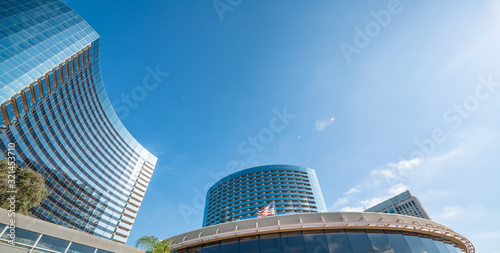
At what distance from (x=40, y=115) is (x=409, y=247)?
7648 cm

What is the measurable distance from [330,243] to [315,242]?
1016 millimetres

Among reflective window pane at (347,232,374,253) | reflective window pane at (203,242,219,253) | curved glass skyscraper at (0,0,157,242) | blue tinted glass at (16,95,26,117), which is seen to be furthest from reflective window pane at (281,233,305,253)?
blue tinted glass at (16,95,26,117)

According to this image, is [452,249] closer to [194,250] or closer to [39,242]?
[194,250]

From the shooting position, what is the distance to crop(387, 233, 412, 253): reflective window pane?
540 inches

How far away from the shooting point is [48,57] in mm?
47844

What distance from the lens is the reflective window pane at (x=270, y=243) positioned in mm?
13633

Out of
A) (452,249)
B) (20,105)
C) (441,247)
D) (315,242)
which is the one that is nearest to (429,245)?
(441,247)

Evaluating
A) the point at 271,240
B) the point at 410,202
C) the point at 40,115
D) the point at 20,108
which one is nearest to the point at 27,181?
the point at 20,108

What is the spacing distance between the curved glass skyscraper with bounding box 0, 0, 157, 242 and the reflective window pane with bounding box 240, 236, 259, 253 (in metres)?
51.1

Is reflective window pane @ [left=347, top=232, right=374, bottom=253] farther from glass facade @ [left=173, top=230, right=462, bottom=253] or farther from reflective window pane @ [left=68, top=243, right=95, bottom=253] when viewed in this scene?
reflective window pane @ [left=68, top=243, right=95, bottom=253]

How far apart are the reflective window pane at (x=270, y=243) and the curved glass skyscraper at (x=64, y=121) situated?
52.4 m

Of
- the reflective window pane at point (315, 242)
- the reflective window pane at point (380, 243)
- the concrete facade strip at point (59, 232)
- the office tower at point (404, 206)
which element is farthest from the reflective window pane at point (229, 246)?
the office tower at point (404, 206)

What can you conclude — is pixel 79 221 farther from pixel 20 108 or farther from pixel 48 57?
pixel 48 57

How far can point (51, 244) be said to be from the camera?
12.8 metres
